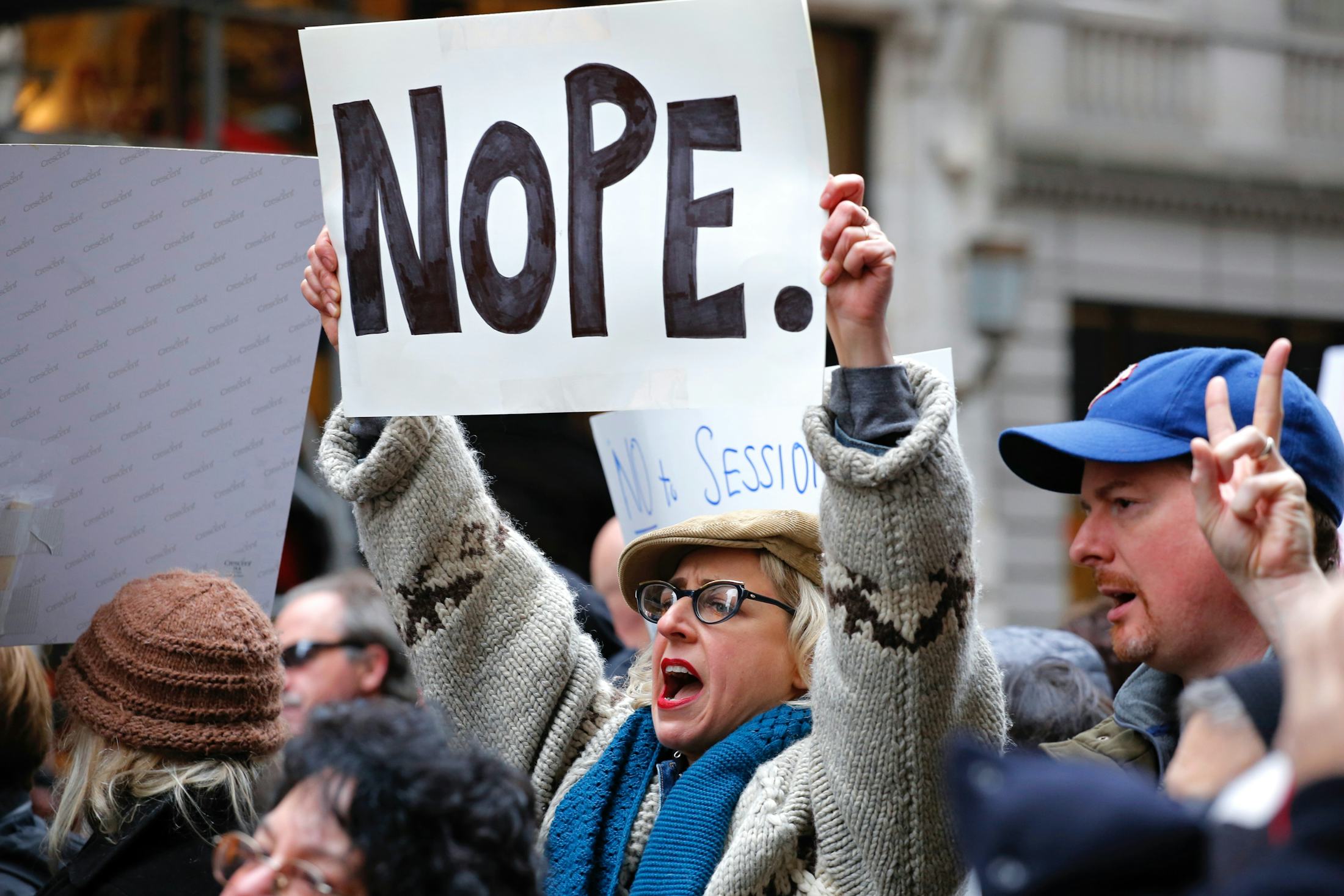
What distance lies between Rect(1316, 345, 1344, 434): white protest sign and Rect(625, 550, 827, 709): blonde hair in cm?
168

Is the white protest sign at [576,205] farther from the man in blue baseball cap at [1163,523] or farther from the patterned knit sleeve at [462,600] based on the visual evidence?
the man in blue baseball cap at [1163,523]

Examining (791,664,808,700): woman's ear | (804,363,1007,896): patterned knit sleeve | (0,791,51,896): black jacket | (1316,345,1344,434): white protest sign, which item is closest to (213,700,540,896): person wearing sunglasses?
(804,363,1007,896): patterned knit sleeve

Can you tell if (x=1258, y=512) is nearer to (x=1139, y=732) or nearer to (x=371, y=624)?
(x=1139, y=732)

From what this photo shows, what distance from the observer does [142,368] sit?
9.14ft

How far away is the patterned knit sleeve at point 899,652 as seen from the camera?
209 centimetres

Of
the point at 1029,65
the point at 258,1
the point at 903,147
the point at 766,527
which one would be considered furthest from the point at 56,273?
the point at 1029,65

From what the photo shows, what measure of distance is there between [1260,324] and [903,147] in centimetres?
367

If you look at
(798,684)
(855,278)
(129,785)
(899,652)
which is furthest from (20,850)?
(855,278)

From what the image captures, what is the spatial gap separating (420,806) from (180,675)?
3.01 ft

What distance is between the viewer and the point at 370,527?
270cm

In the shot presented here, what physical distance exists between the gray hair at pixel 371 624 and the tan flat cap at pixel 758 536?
1.65 metres

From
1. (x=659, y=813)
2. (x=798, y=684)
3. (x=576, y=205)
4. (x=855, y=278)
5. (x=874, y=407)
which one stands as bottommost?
(x=659, y=813)

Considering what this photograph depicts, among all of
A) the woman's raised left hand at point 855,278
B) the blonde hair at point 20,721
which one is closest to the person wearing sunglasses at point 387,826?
the woman's raised left hand at point 855,278

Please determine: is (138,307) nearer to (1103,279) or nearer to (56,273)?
(56,273)
